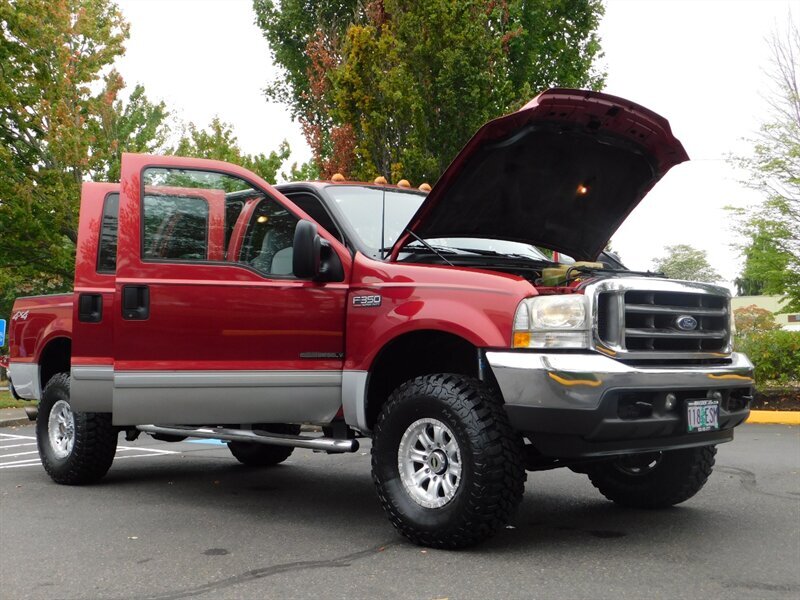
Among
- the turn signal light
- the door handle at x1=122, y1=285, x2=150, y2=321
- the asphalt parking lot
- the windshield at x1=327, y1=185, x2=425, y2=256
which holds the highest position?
the windshield at x1=327, y1=185, x2=425, y2=256

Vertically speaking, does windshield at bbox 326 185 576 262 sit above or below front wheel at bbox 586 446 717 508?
above

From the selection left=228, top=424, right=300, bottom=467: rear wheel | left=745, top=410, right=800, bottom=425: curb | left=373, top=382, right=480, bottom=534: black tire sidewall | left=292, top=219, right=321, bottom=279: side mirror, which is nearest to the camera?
left=373, top=382, right=480, bottom=534: black tire sidewall

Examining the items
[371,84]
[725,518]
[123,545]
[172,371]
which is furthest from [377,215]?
[371,84]

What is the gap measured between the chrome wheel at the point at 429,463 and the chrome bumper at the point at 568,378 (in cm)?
48

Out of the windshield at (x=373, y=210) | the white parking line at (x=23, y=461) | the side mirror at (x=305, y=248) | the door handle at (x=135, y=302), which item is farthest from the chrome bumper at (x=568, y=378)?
the white parking line at (x=23, y=461)

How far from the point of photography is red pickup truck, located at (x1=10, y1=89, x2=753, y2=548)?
14.7 ft

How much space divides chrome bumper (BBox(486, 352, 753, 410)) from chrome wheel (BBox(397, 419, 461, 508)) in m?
0.48

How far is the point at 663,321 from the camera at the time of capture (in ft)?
15.6

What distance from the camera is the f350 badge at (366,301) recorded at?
518 centimetres

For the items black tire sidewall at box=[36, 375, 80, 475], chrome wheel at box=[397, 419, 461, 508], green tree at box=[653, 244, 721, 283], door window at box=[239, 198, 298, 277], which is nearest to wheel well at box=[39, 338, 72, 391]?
black tire sidewall at box=[36, 375, 80, 475]

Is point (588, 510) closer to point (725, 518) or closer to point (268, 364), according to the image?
point (725, 518)

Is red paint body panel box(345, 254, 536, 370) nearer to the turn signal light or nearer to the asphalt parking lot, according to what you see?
the turn signal light

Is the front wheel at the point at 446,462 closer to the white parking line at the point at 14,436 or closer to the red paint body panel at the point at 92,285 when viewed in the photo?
the red paint body panel at the point at 92,285

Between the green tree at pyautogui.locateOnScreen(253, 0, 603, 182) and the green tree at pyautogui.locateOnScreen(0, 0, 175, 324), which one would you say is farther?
the green tree at pyautogui.locateOnScreen(0, 0, 175, 324)
